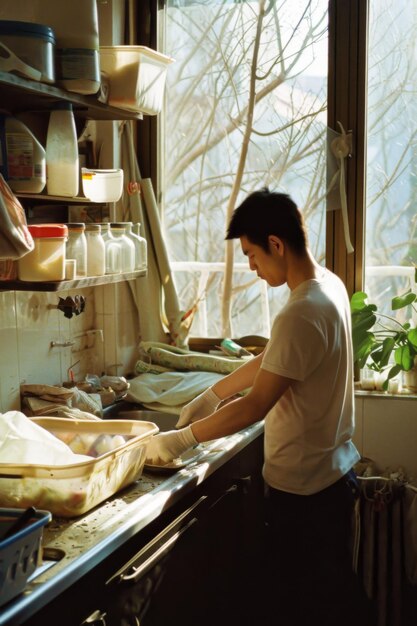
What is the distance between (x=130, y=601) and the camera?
1.62 meters

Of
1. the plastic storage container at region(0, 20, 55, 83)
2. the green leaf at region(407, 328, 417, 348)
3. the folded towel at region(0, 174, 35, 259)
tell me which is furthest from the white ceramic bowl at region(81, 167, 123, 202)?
the green leaf at region(407, 328, 417, 348)

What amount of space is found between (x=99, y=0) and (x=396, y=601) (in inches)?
89.2

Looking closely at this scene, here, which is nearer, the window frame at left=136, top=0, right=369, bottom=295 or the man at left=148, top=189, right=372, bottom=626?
the man at left=148, top=189, right=372, bottom=626

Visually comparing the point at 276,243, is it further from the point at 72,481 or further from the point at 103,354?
the point at 103,354

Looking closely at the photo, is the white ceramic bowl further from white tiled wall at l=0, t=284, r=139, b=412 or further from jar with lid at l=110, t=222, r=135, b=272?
white tiled wall at l=0, t=284, r=139, b=412

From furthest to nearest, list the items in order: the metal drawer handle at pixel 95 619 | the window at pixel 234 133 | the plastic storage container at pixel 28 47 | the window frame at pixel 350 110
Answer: the window at pixel 234 133 < the window frame at pixel 350 110 < the plastic storage container at pixel 28 47 < the metal drawer handle at pixel 95 619

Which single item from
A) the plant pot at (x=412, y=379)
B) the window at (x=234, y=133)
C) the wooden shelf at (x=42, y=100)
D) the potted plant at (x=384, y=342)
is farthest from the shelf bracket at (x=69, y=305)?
the plant pot at (x=412, y=379)

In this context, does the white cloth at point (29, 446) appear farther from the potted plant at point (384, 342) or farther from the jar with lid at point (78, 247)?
the potted plant at point (384, 342)

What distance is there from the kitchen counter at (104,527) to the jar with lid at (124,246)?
1.98ft

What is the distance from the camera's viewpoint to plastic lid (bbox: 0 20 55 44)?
179 centimetres

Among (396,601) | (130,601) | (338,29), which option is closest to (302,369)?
(130,601)

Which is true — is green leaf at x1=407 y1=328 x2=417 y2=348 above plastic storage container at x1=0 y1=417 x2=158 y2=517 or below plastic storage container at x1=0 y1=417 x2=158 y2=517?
above

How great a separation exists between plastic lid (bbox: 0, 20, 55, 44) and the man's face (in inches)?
27.0

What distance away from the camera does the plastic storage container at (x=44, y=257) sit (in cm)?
192
